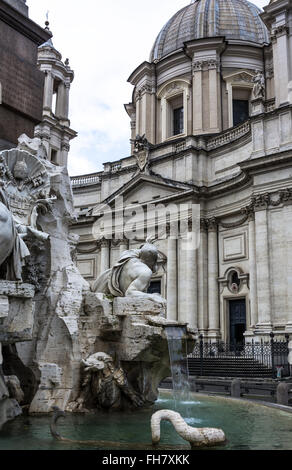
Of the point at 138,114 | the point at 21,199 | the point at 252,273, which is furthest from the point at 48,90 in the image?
the point at 21,199

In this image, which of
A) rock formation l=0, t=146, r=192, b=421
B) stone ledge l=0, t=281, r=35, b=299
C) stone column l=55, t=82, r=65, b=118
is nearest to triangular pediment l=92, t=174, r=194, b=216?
stone column l=55, t=82, r=65, b=118

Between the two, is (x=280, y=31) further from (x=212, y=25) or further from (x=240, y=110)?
(x=212, y=25)

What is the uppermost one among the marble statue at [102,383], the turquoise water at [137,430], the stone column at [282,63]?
the stone column at [282,63]

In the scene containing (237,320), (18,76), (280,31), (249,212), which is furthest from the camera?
(237,320)

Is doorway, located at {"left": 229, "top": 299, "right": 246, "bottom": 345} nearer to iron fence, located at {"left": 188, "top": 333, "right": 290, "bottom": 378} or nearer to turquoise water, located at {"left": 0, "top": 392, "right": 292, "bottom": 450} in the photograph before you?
iron fence, located at {"left": 188, "top": 333, "right": 290, "bottom": 378}

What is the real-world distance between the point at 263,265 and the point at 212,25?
68.9ft

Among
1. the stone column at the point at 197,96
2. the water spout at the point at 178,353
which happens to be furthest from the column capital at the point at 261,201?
the water spout at the point at 178,353

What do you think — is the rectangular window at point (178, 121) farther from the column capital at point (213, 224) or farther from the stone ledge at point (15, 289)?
the stone ledge at point (15, 289)

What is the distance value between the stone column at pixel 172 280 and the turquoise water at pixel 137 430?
20533mm

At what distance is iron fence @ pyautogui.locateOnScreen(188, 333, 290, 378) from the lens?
1862 cm

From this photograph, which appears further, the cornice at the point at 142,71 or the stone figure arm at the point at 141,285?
the cornice at the point at 142,71

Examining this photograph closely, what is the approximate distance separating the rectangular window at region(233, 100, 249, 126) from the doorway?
45.9 feet

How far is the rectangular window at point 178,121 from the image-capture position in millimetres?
36469

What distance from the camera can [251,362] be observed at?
19922mm
